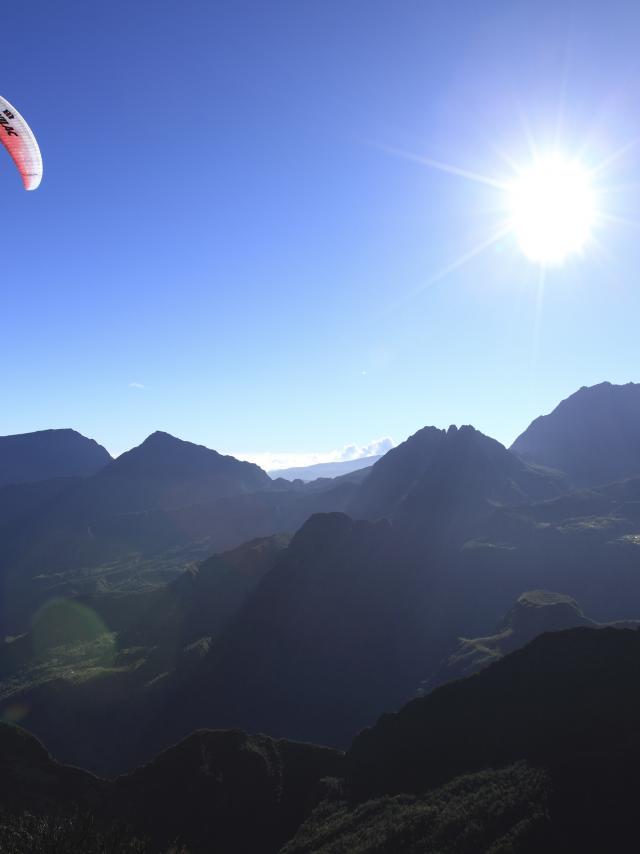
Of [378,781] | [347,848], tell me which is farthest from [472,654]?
[347,848]

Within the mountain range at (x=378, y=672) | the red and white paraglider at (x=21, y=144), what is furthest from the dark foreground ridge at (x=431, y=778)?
the red and white paraglider at (x=21, y=144)

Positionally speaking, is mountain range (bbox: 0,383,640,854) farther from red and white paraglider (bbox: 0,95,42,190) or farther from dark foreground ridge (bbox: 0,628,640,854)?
red and white paraglider (bbox: 0,95,42,190)

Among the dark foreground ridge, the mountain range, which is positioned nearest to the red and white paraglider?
the dark foreground ridge

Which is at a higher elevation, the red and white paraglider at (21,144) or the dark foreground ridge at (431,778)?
the red and white paraglider at (21,144)

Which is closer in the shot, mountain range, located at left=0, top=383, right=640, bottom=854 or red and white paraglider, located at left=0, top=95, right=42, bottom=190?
red and white paraglider, located at left=0, top=95, right=42, bottom=190

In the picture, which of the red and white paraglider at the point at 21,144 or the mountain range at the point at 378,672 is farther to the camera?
the mountain range at the point at 378,672

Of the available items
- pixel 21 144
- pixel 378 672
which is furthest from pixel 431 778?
pixel 378 672

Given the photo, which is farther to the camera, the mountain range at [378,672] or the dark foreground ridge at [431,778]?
the mountain range at [378,672]

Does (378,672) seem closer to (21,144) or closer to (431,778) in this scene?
(431,778)

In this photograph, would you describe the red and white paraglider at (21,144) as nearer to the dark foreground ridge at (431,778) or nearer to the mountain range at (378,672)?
the dark foreground ridge at (431,778)
